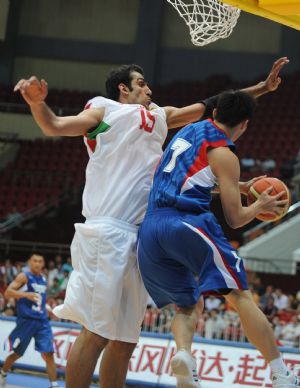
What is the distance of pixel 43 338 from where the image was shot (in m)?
10.5

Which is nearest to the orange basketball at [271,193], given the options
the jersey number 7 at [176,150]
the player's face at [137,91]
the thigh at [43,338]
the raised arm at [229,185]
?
the raised arm at [229,185]

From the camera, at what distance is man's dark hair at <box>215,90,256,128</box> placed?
4.69m

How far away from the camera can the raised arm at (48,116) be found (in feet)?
13.8

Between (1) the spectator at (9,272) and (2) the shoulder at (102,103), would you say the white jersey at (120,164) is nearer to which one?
(2) the shoulder at (102,103)

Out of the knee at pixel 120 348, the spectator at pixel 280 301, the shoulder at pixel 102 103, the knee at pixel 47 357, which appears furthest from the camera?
the spectator at pixel 280 301

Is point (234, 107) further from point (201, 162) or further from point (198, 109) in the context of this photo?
point (198, 109)

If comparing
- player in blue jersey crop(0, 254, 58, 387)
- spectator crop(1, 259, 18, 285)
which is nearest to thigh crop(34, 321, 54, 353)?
player in blue jersey crop(0, 254, 58, 387)

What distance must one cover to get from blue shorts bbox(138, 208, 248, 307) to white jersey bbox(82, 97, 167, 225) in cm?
24

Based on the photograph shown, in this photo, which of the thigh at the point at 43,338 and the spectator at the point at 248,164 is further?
the spectator at the point at 248,164

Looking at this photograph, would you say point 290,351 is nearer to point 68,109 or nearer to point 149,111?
point 149,111

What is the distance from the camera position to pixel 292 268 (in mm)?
18016

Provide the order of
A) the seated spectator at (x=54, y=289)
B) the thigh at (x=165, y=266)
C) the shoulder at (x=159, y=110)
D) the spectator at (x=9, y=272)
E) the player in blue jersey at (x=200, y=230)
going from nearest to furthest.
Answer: the player in blue jersey at (x=200, y=230) → the thigh at (x=165, y=266) → the shoulder at (x=159, y=110) → the seated spectator at (x=54, y=289) → the spectator at (x=9, y=272)

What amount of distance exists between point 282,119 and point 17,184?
289 inches

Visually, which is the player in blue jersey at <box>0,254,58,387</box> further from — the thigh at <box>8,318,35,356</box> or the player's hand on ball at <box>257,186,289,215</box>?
the player's hand on ball at <box>257,186,289,215</box>
